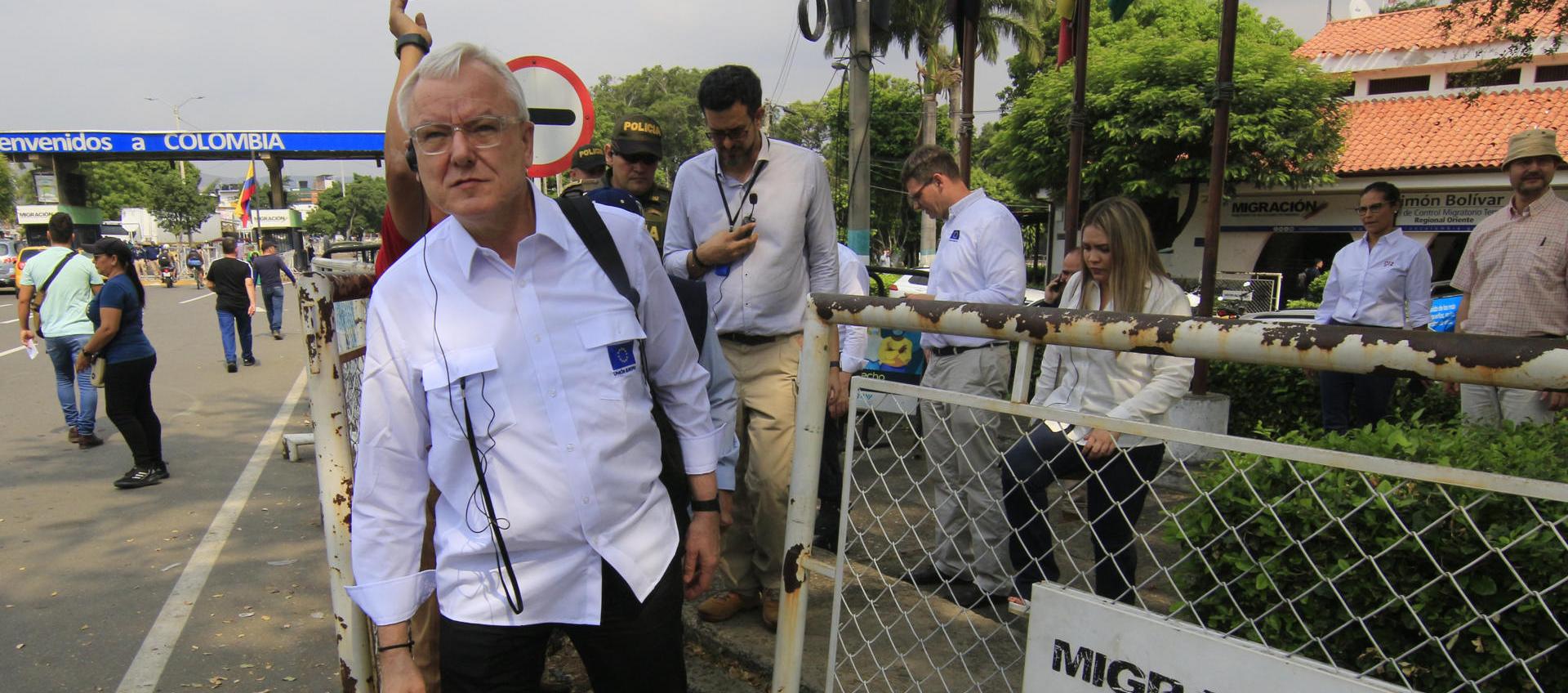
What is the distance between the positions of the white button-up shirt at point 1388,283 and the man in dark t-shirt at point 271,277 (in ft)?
44.1

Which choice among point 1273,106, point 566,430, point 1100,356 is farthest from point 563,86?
point 1273,106

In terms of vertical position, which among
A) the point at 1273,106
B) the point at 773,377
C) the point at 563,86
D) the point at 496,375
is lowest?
the point at 773,377

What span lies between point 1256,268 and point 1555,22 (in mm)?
20538

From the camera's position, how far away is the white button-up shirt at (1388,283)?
5.09 metres

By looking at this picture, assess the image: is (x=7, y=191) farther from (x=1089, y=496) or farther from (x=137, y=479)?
(x=1089, y=496)

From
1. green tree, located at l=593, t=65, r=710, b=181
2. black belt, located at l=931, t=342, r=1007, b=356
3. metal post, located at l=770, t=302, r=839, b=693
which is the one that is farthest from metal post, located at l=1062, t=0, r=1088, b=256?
green tree, located at l=593, t=65, r=710, b=181

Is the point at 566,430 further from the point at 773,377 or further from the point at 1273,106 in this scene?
the point at 1273,106

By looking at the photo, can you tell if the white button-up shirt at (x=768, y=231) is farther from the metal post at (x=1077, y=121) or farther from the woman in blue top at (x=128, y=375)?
the woman in blue top at (x=128, y=375)

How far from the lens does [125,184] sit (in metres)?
60.8

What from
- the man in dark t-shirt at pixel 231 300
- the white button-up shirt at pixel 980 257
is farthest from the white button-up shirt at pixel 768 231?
the man in dark t-shirt at pixel 231 300

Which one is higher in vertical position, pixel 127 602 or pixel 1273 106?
pixel 1273 106

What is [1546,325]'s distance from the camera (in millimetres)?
4367

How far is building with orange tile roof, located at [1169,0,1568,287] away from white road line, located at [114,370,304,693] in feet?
63.9

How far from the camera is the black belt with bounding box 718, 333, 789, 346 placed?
10.4ft
